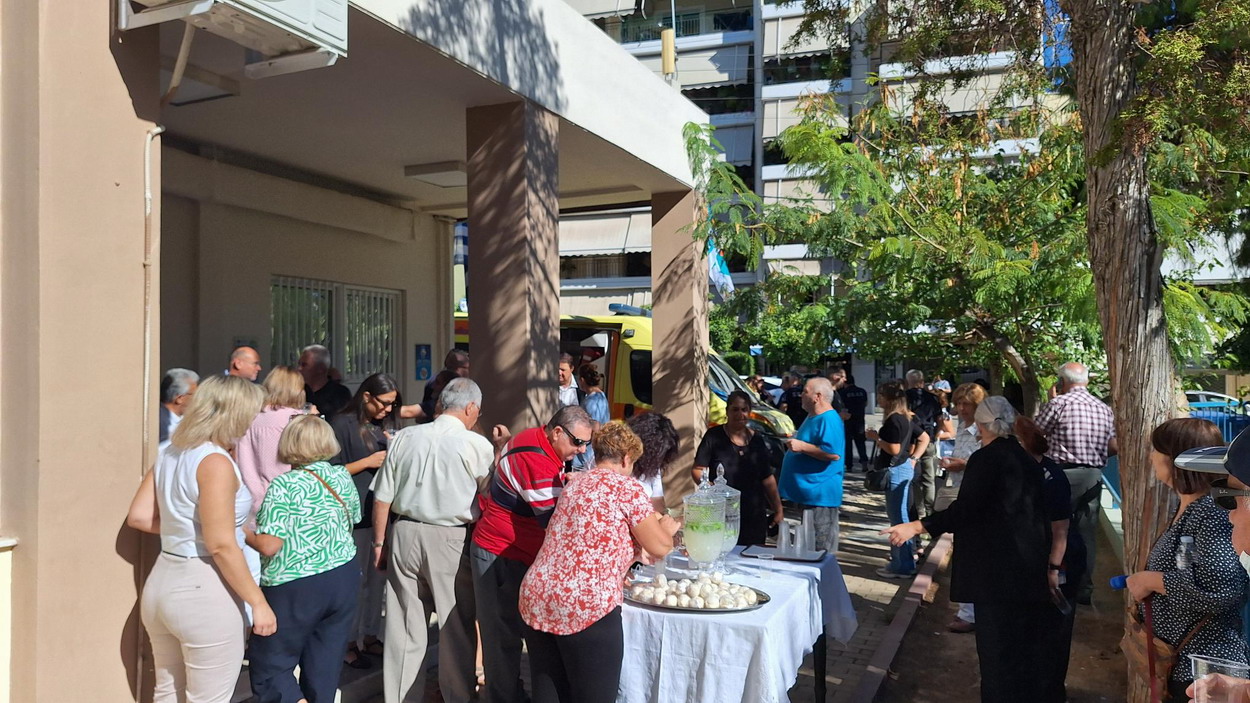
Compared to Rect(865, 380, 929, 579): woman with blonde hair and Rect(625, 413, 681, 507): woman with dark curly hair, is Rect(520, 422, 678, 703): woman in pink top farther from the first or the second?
Rect(865, 380, 929, 579): woman with blonde hair

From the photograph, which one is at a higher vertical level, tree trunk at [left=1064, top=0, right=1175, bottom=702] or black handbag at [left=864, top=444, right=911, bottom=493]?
tree trunk at [left=1064, top=0, right=1175, bottom=702]

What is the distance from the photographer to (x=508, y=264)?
21.9 ft

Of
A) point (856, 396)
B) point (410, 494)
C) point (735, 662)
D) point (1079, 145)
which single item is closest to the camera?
point (735, 662)

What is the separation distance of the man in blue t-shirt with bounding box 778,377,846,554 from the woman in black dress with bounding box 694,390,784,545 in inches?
21.3

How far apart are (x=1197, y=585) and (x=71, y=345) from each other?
14.4 ft

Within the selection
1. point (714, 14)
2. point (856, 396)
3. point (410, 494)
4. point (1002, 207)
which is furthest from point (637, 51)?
point (410, 494)

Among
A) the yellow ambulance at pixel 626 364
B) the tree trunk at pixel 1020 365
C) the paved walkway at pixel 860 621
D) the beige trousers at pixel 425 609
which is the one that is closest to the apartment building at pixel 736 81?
the yellow ambulance at pixel 626 364

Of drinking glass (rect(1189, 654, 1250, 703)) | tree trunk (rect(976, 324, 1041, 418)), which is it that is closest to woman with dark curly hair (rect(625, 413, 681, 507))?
drinking glass (rect(1189, 654, 1250, 703))

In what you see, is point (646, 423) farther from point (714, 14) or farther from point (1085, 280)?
point (714, 14)

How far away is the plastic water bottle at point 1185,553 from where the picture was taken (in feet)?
10.7

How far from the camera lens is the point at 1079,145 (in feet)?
29.5

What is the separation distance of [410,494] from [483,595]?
74 centimetres

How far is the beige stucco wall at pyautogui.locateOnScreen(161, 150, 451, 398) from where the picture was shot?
8.42 metres

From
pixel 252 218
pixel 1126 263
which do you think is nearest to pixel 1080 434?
pixel 1126 263
